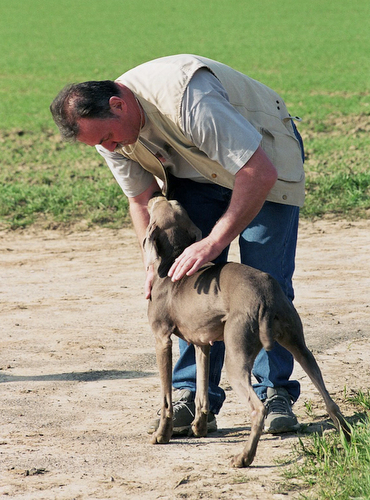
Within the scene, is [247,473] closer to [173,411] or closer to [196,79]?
[173,411]

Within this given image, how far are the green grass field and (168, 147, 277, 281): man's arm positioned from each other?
5992 millimetres

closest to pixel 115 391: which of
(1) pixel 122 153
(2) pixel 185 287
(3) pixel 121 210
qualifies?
(2) pixel 185 287

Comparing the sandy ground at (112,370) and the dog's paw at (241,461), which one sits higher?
the dog's paw at (241,461)

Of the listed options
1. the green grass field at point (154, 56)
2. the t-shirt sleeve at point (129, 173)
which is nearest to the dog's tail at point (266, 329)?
the t-shirt sleeve at point (129, 173)

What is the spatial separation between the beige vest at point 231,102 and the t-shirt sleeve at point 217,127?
0.21 feet

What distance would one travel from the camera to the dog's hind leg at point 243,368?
13.0 feet

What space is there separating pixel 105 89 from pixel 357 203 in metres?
6.80

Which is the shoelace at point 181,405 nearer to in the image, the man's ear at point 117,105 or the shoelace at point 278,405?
the shoelace at point 278,405

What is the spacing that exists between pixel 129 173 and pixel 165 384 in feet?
4.17

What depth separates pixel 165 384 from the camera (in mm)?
4434

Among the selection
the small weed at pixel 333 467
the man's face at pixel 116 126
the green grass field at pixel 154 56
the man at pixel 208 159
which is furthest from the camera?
the green grass field at pixel 154 56

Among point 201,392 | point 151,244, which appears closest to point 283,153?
point 151,244

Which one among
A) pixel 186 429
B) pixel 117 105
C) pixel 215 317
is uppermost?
pixel 117 105

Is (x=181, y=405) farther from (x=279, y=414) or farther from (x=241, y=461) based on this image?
(x=241, y=461)
